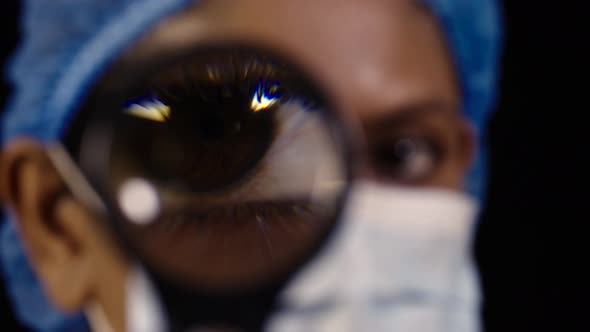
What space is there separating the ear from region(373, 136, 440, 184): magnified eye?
35cm

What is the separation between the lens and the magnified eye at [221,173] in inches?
20.3

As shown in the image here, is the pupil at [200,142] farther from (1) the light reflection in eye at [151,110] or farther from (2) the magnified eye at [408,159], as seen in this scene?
(2) the magnified eye at [408,159]

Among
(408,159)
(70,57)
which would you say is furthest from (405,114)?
(70,57)

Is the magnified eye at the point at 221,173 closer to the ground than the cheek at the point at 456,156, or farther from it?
closer to the ground

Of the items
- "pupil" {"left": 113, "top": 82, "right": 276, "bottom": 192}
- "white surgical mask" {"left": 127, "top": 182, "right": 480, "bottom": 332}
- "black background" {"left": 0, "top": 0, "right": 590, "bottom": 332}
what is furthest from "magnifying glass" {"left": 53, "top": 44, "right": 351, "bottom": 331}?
"black background" {"left": 0, "top": 0, "right": 590, "bottom": 332}

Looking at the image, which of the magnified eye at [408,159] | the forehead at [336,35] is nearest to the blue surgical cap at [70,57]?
the forehead at [336,35]

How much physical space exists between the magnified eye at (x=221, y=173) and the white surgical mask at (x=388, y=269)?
17 centimetres

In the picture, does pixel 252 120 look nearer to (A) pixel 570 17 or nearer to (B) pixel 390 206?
(B) pixel 390 206

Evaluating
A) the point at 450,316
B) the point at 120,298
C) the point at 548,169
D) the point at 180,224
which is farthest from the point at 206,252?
the point at 548,169

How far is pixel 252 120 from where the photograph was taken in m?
0.55

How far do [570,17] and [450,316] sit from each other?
0.71 metres

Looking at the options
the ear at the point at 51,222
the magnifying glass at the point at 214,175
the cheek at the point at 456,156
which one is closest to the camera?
the magnifying glass at the point at 214,175

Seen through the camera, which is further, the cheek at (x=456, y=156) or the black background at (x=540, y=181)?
the black background at (x=540, y=181)

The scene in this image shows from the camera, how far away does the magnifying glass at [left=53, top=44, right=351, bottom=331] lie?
0.50m
